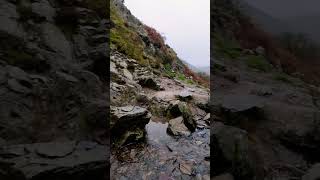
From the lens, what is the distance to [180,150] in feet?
21.2

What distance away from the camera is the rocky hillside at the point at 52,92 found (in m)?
5.20

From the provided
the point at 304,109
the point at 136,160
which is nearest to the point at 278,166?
the point at 304,109

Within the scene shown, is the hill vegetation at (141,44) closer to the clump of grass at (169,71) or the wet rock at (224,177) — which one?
the clump of grass at (169,71)

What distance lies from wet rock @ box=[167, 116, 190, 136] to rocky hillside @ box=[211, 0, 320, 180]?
0.86 metres

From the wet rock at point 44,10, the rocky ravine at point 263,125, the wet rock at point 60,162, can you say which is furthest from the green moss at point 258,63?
the wet rock at point 60,162

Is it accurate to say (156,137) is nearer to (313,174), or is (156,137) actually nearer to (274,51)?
(313,174)

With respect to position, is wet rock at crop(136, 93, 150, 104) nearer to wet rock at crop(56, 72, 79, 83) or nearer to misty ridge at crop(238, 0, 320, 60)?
wet rock at crop(56, 72, 79, 83)

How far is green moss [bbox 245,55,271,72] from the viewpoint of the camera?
9688mm

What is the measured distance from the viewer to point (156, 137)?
22.9 ft

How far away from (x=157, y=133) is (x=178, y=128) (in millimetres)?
501

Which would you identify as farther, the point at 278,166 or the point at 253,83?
the point at 253,83

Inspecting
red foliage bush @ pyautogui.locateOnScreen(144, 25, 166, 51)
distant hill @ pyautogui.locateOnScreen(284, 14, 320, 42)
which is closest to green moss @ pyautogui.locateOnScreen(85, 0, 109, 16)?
distant hill @ pyautogui.locateOnScreen(284, 14, 320, 42)

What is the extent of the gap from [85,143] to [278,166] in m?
3.44

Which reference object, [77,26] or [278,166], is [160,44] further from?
[278,166]
